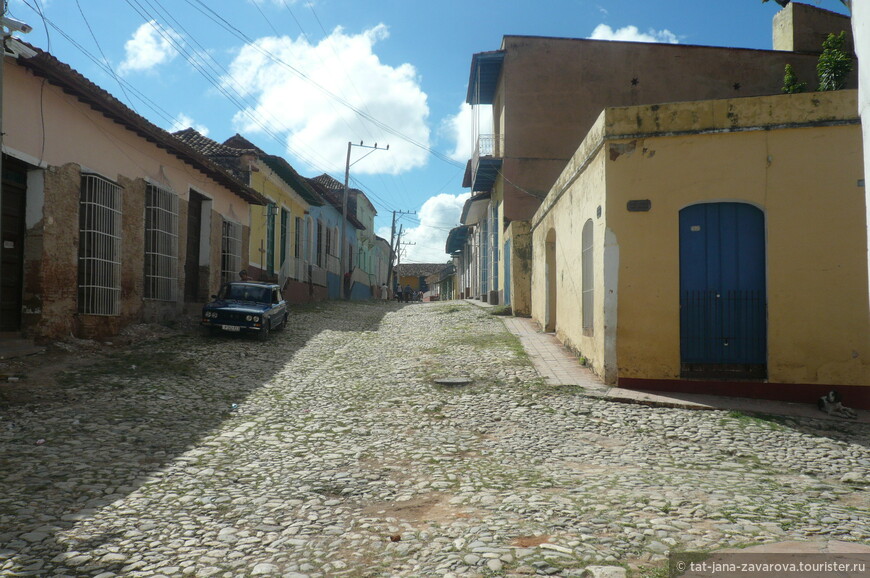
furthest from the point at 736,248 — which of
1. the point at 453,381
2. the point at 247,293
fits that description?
the point at 247,293

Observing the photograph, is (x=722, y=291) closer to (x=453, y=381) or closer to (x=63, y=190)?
(x=453, y=381)

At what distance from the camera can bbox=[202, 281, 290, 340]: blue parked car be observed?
502 inches

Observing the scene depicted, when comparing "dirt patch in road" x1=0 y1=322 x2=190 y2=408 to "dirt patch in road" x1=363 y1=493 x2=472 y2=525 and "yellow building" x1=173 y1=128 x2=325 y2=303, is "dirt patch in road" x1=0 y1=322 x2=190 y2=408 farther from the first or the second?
"yellow building" x1=173 y1=128 x2=325 y2=303

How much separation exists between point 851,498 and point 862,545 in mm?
1256

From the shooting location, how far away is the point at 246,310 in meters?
12.8

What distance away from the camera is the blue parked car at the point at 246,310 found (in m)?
12.8

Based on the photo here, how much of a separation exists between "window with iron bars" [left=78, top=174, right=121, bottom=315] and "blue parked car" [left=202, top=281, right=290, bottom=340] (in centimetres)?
184

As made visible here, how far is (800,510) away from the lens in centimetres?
432

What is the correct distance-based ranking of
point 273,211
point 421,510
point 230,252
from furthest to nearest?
point 273,211
point 230,252
point 421,510

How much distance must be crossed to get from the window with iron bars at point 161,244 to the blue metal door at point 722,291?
→ 10.1 meters

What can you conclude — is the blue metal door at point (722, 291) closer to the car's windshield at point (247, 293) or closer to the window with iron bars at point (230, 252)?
the car's windshield at point (247, 293)

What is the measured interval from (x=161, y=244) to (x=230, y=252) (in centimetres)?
399

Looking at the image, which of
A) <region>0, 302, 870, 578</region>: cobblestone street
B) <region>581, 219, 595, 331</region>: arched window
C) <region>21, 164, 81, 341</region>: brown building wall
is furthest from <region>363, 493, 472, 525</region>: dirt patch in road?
<region>21, 164, 81, 341</region>: brown building wall

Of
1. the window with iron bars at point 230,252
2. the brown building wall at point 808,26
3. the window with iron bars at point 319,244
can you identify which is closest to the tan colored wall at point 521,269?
the window with iron bars at point 230,252
